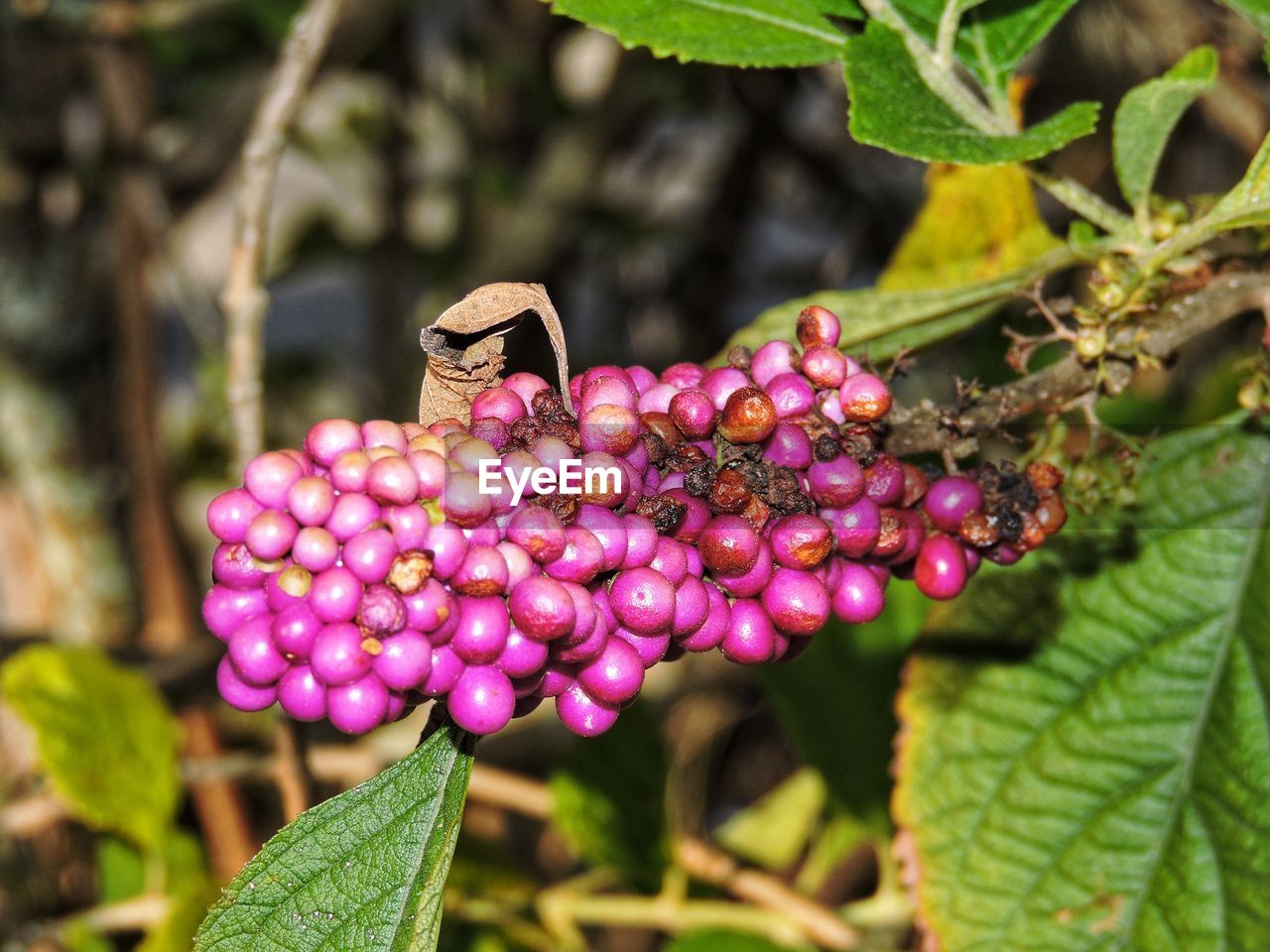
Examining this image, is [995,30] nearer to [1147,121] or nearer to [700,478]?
[1147,121]

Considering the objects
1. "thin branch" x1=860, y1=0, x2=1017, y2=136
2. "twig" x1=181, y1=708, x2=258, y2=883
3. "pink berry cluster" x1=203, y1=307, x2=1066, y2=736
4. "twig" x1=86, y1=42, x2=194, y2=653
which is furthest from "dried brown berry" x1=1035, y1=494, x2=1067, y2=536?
"twig" x1=86, y1=42, x2=194, y2=653

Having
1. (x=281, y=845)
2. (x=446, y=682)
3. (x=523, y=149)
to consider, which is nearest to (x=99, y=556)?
(x=523, y=149)

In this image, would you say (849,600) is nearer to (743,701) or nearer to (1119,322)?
(1119,322)

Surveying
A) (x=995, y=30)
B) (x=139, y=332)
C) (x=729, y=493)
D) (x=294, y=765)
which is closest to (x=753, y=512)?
(x=729, y=493)

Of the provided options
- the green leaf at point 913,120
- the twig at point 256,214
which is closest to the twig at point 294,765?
the twig at point 256,214

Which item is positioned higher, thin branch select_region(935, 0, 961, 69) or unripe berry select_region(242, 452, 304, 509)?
thin branch select_region(935, 0, 961, 69)

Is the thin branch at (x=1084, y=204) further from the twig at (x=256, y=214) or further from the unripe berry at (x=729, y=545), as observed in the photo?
the twig at (x=256, y=214)

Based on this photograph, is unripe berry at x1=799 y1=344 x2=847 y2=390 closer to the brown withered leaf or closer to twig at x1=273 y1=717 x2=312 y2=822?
the brown withered leaf
